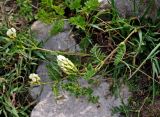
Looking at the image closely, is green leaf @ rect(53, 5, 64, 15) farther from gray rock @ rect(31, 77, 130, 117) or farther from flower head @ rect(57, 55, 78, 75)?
gray rock @ rect(31, 77, 130, 117)

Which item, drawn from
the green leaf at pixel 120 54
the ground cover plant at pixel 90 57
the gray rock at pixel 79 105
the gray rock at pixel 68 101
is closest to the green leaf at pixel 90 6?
the ground cover plant at pixel 90 57

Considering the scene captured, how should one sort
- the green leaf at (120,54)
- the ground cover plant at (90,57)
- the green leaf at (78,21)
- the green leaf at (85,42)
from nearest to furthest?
the green leaf at (120,54)
the ground cover plant at (90,57)
the green leaf at (78,21)
the green leaf at (85,42)

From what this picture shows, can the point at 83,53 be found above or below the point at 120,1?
below

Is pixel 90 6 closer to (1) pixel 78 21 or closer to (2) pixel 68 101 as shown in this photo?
(1) pixel 78 21

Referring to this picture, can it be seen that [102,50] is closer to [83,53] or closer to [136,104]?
[83,53]

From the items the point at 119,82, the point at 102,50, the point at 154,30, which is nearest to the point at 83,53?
the point at 102,50

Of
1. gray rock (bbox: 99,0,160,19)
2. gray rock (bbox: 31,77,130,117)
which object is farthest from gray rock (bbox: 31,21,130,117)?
gray rock (bbox: 99,0,160,19)

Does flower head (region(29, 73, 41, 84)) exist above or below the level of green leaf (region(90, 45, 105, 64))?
below

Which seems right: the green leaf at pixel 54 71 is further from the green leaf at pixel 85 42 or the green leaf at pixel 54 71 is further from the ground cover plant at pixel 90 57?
the green leaf at pixel 85 42
